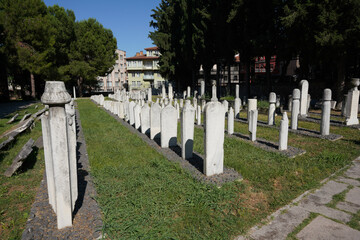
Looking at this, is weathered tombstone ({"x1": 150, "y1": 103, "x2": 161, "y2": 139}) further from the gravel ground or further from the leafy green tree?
the leafy green tree

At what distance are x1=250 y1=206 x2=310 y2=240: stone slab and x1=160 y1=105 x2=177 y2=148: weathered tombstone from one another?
4.04 metres

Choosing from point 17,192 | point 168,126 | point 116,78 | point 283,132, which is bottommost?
point 17,192

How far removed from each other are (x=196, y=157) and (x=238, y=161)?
3.56 feet

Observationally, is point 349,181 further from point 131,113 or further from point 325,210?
point 131,113

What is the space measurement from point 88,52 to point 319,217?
41.9m

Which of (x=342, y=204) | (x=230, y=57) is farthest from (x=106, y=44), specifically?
(x=342, y=204)

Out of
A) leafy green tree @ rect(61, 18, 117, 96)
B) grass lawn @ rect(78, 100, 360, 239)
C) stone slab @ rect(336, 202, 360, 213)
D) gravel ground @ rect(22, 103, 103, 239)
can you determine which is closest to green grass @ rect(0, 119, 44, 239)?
gravel ground @ rect(22, 103, 103, 239)

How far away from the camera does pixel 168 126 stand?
6.79 metres

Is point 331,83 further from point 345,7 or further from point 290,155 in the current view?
point 290,155

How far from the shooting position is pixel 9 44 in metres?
26.0

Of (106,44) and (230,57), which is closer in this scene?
(230,57)

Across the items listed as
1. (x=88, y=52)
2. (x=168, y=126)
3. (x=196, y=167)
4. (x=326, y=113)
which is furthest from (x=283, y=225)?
(x=88, y=52)

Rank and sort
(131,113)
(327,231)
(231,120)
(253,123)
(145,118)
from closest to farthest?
(327,231) < (253,123) < (231,120) < (145,118) < (131,113)

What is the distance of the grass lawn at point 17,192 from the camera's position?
10.8 feet
